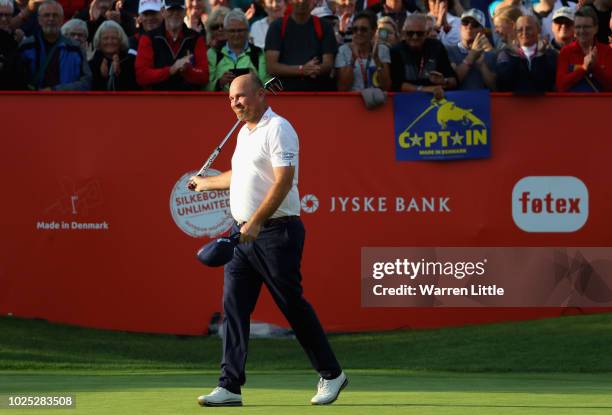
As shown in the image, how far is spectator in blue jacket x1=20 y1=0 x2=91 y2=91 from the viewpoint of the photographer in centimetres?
1335

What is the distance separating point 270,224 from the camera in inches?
309

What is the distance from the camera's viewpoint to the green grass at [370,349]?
11398 mm

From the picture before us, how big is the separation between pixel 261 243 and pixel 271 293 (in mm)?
331

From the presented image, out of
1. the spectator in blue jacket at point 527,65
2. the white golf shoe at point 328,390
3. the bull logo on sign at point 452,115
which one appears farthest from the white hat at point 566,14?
the white golf shoe at point 328,390

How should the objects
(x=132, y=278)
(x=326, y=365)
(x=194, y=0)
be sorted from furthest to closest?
(x=194, y=0) < (x=132, y=278) < (x=326, y=365)

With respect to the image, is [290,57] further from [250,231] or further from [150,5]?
[250,231]

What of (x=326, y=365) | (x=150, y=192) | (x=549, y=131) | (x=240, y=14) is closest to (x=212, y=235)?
(x=150, y=192)

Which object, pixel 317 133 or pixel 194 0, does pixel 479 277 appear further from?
pixel 194 0

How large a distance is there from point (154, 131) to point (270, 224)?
528 centimetres

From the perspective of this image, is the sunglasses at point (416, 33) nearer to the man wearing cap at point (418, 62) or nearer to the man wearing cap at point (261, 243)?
the man wearing cap at point (418, 62)

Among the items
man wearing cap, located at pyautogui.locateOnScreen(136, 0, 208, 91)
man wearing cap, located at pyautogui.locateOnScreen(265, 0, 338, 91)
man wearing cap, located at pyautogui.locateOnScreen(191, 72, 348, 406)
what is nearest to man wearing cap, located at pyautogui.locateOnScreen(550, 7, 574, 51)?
man wearing cap, located at pyautogui.locateOnScreen(265, 0, 338, 91)

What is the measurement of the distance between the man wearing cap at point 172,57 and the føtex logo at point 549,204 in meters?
3.43

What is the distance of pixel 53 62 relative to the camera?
13.5 meters

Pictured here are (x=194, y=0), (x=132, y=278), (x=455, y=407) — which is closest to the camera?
(x=455, y=407)
